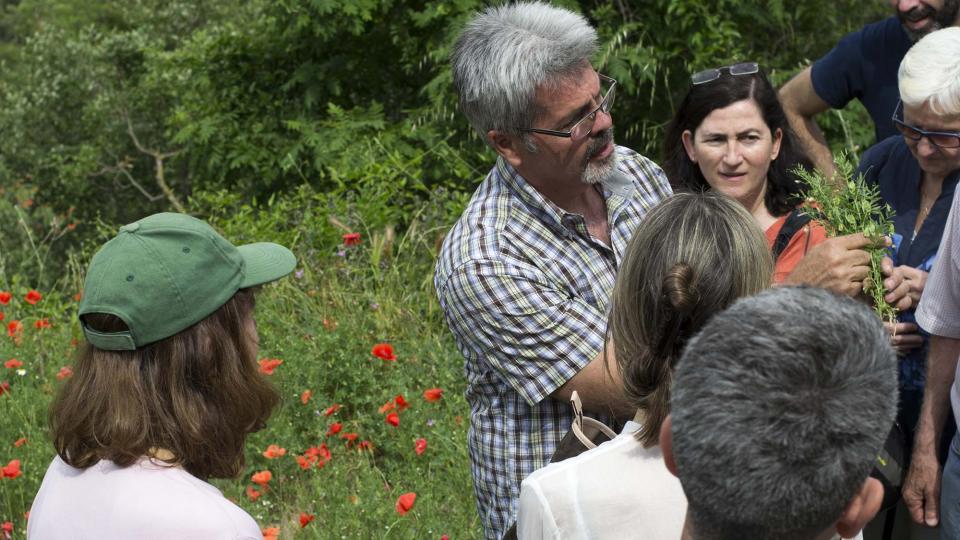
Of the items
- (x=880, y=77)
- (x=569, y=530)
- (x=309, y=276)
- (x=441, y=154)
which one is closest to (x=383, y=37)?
(x=441, y=154)

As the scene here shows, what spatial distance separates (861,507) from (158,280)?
1272 millimetres

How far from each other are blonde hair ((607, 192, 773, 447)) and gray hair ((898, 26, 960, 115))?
1.13 metres

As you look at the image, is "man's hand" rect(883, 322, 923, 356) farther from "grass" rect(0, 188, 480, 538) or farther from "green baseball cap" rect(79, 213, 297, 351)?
"green baseball cap" rect(79, 213, 297, 351)

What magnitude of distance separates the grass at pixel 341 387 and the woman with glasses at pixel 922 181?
160 centimetres

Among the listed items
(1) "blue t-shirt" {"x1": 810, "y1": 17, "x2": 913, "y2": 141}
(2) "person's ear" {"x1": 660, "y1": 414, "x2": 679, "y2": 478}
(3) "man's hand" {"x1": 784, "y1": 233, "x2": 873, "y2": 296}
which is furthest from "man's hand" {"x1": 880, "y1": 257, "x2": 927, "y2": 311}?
(2) "person's ear" {"x1": 660, "y1": 414, "x2": 679, "y2": 478}

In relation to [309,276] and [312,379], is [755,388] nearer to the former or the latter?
[312,379]

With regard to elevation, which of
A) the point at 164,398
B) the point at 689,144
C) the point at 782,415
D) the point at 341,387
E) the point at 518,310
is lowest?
the point at 341,387

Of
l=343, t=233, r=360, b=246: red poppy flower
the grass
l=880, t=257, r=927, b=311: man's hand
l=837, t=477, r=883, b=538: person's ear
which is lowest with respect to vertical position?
the grass

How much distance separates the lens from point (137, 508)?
6.52 ft

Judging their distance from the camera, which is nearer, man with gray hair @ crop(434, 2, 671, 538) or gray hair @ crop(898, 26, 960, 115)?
man with gray hair @ crop(434, 2, 671, 538)

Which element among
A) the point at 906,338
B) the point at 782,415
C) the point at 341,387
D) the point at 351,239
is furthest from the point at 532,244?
the point at 351,239

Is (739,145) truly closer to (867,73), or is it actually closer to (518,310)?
(867,73)

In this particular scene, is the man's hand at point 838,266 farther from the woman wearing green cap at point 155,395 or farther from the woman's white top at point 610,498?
the woman wearing green cap at point 155,395

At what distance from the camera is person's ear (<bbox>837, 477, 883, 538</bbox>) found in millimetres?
1438
